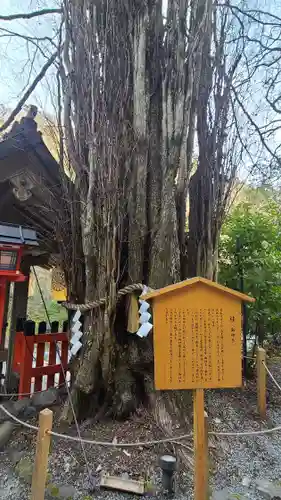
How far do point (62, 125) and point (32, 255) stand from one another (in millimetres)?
2112

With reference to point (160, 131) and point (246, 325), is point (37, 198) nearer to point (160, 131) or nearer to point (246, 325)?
point (160, 131)

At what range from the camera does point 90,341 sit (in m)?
3.63

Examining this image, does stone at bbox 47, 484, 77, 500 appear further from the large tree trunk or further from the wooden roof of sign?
the wooden roof of sign

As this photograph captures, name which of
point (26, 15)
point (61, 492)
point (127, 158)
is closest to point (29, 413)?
point (61, 492)

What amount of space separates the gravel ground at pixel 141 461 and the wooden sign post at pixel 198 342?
0.77 metres

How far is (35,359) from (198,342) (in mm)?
3246

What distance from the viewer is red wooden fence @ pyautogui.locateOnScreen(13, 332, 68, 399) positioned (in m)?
4.36

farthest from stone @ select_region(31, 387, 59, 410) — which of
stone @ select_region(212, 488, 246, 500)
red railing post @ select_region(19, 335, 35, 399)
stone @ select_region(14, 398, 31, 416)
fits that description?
stone @ select_region(212, 488, 246, 500)

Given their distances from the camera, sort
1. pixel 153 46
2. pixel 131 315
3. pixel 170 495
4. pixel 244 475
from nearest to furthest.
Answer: pixel 170 495
pixel 244 475
pixel 131 315
pixel 153 46

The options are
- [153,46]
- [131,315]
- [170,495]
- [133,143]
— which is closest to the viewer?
[170,495]

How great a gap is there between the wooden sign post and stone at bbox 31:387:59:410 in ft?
8.19

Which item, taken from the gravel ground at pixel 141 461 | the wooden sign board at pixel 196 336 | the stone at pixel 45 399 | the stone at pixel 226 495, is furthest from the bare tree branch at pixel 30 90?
the stone at pixel 226 495

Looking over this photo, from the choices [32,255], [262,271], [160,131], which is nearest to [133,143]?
[160,131]

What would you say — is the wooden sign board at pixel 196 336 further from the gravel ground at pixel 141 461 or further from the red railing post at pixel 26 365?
the red railing post at pixel 26 365
